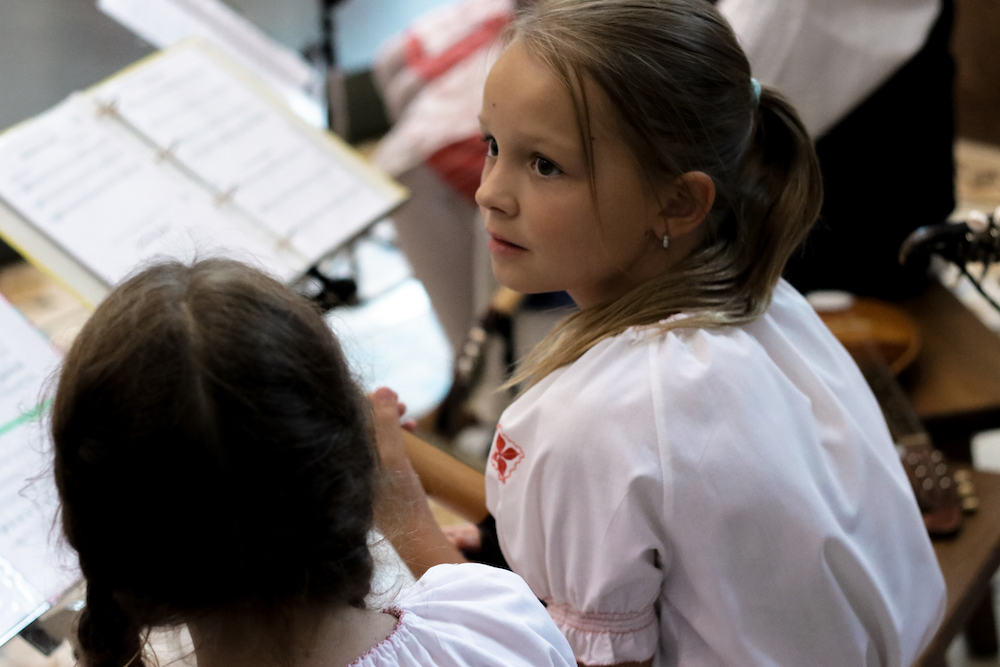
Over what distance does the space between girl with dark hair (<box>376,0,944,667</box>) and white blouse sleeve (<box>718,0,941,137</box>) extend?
0.61 meters

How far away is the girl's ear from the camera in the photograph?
0.84 meters

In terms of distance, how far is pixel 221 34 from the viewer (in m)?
1.67

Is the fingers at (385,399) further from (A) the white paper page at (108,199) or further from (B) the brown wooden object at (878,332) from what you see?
(B) the brown wooden object at (878,332)

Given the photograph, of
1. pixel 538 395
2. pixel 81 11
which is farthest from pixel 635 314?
pixel 81 11

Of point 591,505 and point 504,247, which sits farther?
point 504,247

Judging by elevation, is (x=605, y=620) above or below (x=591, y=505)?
below

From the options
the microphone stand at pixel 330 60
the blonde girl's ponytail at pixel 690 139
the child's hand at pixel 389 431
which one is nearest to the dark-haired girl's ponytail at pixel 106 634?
the child's hand at pixel 389 431

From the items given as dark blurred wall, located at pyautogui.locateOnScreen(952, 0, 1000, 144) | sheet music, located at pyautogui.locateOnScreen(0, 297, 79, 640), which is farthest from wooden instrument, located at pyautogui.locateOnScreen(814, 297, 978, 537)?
dark blurred wall, located at pyautogui.locateOnScreen(952, 0, 1000, 144)

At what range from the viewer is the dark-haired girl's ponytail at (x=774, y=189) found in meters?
0.91

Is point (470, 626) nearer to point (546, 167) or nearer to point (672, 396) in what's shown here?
point (672, 396)

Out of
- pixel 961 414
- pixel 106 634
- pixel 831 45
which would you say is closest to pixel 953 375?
pixel 961 414

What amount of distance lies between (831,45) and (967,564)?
87 centimetres

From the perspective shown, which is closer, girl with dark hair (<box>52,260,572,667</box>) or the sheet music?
girl with dark hair (<box>52,260,572,667</box>)

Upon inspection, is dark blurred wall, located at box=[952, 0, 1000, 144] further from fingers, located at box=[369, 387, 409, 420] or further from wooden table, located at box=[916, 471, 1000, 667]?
fingers, located at box=[369, 387, 409, 420]
